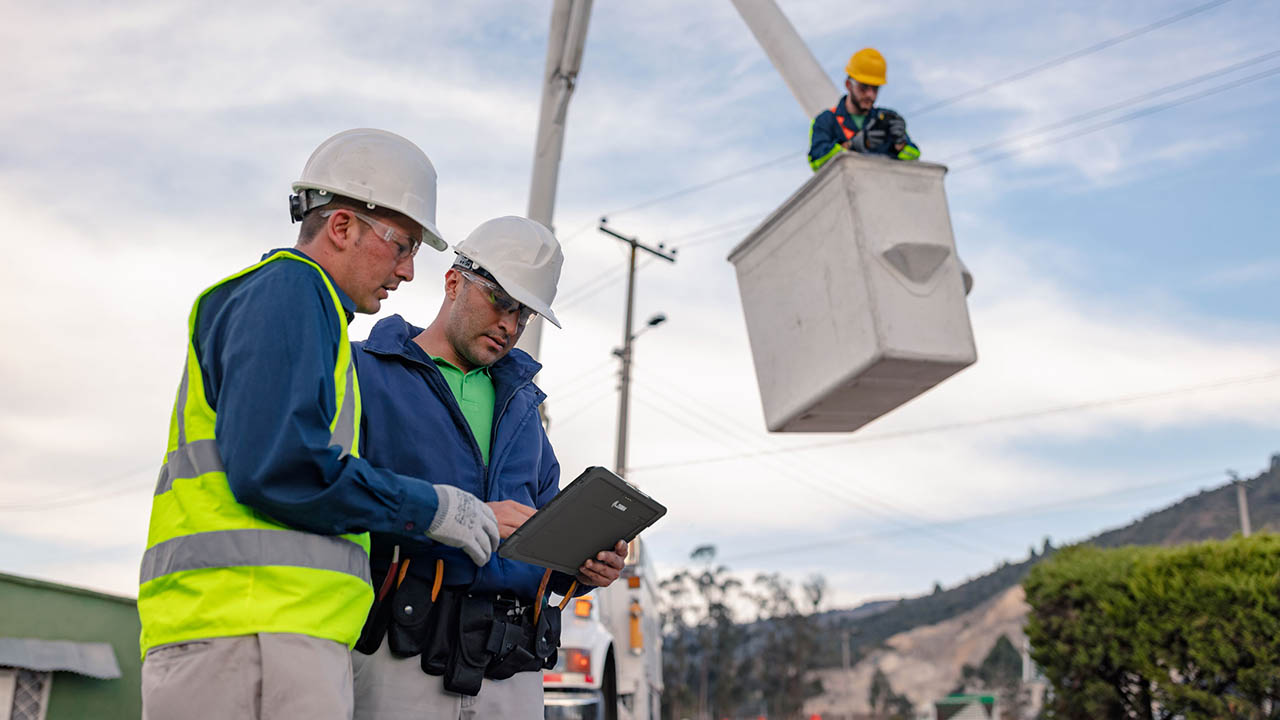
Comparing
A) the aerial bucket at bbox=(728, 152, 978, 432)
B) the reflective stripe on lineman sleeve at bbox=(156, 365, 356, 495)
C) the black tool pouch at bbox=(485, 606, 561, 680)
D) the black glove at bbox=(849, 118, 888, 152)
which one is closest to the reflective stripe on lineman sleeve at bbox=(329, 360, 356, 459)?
the reflective stripe on lineman sleeve at bbox=(156, 365, 356, 495)

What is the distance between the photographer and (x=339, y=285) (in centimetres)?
230

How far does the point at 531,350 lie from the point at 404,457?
6.00 m

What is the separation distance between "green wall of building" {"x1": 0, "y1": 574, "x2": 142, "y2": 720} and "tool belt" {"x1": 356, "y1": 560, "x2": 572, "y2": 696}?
5.97 m

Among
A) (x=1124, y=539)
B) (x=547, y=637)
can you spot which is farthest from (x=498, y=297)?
(x=1124, y=539)

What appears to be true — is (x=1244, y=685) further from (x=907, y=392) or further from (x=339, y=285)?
(x=339, y=285)

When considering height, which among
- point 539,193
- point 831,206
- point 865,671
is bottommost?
point 865,671

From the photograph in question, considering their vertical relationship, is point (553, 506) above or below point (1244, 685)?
above

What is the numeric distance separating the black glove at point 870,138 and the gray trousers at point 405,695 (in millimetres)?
4470

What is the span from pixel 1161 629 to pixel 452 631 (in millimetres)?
8487

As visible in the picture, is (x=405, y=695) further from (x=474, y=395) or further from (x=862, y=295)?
(x=862, y=295)

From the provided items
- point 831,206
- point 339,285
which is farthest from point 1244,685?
point 339,285

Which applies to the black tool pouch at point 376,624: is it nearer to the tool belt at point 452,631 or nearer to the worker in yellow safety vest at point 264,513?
the tool belt at point 452,631

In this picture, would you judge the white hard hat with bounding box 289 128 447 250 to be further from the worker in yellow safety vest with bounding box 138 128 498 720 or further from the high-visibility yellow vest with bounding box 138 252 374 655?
the high-visibility yellow vest with bounding box 138 252 374 655

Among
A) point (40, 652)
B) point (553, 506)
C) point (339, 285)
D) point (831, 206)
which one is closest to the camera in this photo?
point (339, 285)
